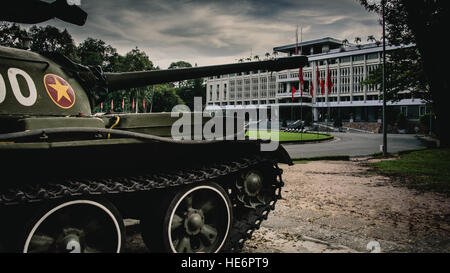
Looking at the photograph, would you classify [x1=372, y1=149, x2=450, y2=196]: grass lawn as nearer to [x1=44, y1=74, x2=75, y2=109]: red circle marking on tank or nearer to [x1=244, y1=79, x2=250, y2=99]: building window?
[x1=44, y1=74, x2=75, y2=109]: red circle marking on tank

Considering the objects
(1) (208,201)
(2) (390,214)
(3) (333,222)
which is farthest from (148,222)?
(2) (390,214)

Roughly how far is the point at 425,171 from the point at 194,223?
1081cm

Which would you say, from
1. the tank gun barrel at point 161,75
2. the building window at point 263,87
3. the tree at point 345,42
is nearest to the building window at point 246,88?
the building window at point 263,87

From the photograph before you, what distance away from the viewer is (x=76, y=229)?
335 centimetres

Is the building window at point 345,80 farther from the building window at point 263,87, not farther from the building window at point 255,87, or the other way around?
the building window at point 255,87

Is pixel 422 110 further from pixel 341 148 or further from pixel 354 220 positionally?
pixel 354 220

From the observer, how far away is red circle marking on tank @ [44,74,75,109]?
386 cm

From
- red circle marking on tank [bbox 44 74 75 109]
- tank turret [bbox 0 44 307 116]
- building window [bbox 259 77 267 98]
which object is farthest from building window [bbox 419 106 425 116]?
red circle marking on tank [bbox 44 74 75 109]

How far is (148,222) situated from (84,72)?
209 centimetres

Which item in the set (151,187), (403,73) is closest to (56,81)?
(151,187)

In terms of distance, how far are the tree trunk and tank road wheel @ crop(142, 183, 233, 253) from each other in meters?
8.92

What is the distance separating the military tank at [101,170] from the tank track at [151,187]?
0.4 inches

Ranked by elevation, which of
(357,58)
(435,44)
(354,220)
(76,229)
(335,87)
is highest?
(357,58)
